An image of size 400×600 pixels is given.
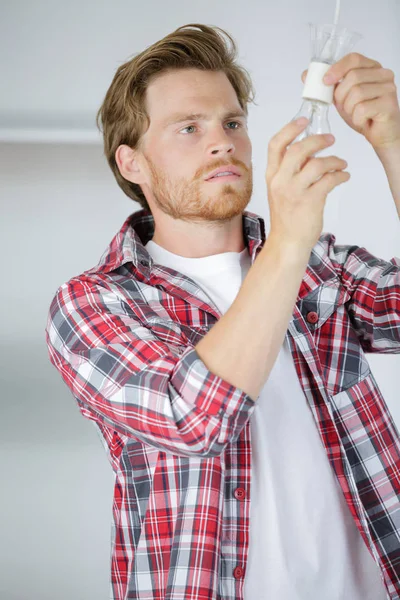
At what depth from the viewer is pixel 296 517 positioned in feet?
4.19

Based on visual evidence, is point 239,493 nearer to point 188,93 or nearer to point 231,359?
point 231,359

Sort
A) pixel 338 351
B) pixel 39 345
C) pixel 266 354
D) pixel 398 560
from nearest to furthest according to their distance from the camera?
1. pixel 266 354
2. pixel 398 560
3. pixel 338 351
4. pixel 39 345

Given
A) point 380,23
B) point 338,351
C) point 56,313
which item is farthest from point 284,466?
point 380,23

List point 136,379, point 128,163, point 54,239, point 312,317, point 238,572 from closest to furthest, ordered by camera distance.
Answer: point 136,379 < point 238,572 < point 312,317 < point 128,163 < point 54,239

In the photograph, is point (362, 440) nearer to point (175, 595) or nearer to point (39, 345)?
point (175, 595)

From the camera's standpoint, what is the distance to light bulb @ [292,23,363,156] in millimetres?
1015

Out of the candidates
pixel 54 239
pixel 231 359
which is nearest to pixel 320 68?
pixel 231 359

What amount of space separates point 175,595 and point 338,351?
1.72ft

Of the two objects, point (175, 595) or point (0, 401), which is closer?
point (175, 595)

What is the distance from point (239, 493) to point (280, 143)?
59cm

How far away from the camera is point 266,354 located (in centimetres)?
102

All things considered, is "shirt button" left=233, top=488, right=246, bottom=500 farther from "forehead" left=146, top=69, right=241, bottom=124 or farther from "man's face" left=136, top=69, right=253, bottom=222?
"forehead" left=146, top=69, right=241, bottom=124

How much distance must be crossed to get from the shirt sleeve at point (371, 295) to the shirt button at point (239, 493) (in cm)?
42

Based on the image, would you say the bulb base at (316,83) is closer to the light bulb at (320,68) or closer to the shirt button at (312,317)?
the light bulb at (320,68)
